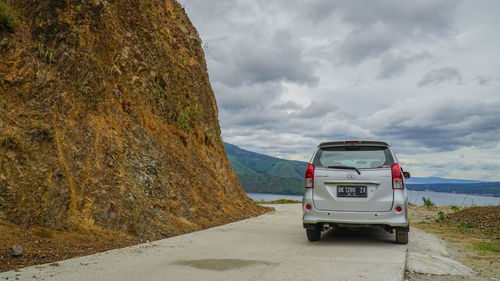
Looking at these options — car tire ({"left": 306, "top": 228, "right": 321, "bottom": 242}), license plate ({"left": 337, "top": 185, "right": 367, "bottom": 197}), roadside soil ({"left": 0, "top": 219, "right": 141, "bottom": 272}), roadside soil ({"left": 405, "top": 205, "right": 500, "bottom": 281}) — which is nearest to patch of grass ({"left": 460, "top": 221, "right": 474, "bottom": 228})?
roadside soil ({"left": 405, "top": 205, "right": 500, "bottom": 281})

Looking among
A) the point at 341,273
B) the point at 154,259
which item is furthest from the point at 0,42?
the point at 341,273

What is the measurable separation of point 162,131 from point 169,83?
2.28 m

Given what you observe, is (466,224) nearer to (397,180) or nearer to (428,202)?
(397,180)

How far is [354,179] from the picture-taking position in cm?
687

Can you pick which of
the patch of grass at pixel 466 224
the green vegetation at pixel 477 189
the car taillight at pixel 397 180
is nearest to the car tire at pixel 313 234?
the car taillight at pixel 397 180

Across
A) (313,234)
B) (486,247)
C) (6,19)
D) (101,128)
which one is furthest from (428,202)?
(6,19)

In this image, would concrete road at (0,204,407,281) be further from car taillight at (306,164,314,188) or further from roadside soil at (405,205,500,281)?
car taillight at (306,164,314,188)

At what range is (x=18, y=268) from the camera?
16.2 ft

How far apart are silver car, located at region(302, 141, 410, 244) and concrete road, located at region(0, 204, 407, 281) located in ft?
1.75

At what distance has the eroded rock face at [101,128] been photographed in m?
6.71

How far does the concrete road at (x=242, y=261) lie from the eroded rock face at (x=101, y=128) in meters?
1.45

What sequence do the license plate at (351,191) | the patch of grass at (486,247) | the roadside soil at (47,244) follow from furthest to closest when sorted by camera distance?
1. the patch of grass at (486,247)
2. the license plate at (351,191)
3. the roadside soil at (47,244)

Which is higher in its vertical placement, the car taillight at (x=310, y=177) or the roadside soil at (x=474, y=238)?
the car taillight at (x=310, y=177)

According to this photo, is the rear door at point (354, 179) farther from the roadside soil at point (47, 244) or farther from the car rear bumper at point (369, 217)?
the roadside soil at point (47, 244)
